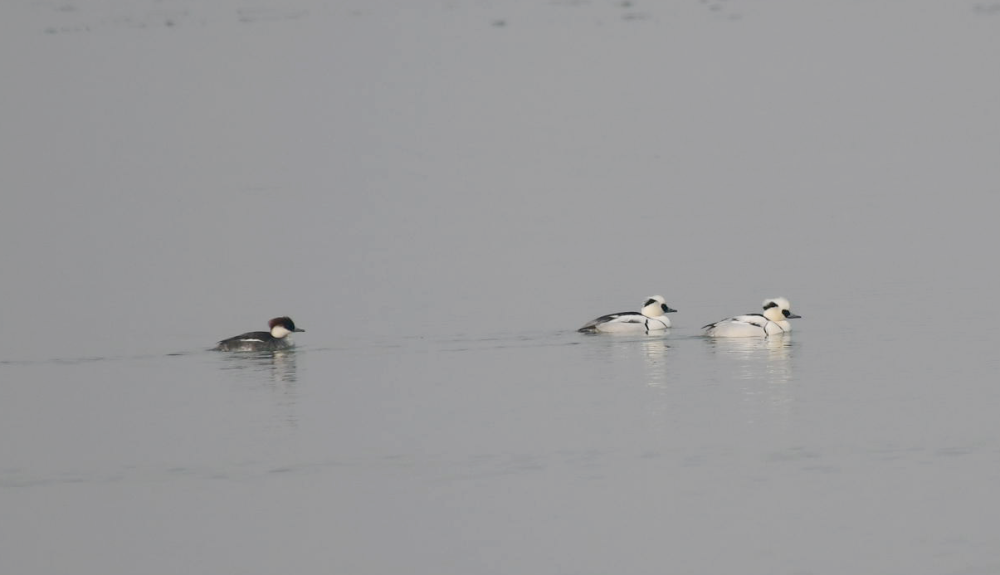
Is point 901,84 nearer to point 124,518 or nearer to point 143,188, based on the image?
point 143,188

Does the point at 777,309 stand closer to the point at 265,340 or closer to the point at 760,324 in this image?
the point at 760,324

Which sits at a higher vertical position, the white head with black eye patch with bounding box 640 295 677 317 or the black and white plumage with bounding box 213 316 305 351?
the white head with black eye patch with bounding box 640 295 677 317

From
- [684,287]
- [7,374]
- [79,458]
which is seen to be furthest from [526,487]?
[684,287]

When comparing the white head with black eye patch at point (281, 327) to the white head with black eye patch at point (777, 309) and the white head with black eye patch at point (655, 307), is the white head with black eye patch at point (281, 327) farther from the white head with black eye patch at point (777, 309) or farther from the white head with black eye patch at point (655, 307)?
the white head with black eye patch at point (777, 309)

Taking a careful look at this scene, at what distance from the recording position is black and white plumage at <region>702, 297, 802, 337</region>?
78.2 ft

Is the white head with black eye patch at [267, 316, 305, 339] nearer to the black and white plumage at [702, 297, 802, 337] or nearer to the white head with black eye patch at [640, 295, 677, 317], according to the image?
the white head with black eye patch at [640, 295, 677, 317]

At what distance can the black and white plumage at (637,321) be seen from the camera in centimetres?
2447

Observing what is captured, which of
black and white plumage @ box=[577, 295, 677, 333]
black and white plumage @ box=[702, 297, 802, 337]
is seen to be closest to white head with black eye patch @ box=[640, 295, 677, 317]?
black and white plumage @ box=[577, 295, 677, 333]

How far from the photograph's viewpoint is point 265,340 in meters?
24.0

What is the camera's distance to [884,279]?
28.0 meters

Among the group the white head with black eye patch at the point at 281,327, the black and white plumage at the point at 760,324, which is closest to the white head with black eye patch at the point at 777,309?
the black and white plumage at the point at 760,324

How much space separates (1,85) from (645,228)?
1303 inches

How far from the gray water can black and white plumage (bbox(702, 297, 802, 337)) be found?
0.25m

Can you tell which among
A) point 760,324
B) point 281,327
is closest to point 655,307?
point 760,324
